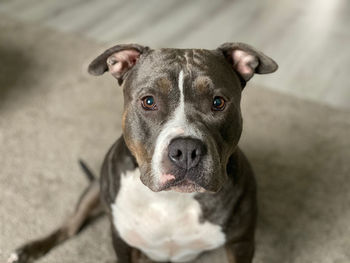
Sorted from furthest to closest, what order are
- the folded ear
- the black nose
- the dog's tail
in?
the dog's tail
the folded ear
the black nose

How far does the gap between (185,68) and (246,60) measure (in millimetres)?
299

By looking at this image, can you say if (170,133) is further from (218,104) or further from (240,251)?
(240,251)

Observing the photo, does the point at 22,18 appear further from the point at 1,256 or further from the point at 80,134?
the point at 1,256

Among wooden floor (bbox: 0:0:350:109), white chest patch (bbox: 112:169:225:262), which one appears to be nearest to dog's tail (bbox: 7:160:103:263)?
white chest patch (bbox: 112:169:225:262)

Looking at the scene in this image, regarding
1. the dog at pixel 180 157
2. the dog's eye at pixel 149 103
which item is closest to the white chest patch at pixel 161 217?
the dog at pixel 180 157

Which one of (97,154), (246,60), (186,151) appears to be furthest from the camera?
(97,154)

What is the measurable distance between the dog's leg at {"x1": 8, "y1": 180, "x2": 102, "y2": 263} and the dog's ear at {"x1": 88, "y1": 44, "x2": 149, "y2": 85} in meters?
0.70

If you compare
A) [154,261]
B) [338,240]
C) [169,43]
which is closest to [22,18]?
[169,43]

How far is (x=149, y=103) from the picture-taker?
177 cm

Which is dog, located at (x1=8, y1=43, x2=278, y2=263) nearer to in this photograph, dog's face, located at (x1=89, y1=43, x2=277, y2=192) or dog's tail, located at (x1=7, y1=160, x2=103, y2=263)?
dog's face, located at (x1=89, y1=43, x2=277, y2=192)

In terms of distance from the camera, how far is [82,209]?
245 cm

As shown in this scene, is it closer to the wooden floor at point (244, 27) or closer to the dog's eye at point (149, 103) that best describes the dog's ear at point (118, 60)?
the dog's eye at point (149, 103)

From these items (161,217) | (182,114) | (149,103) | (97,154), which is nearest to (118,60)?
(149,103)

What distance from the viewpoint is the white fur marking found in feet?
5.41
